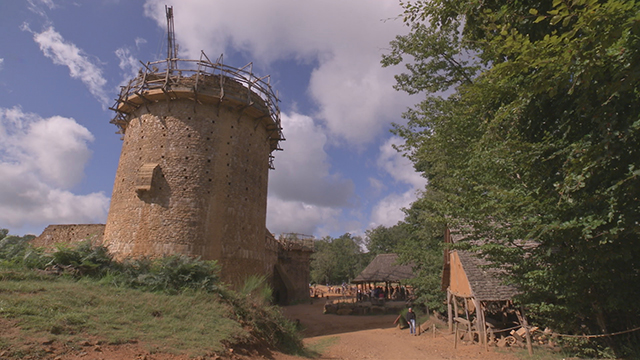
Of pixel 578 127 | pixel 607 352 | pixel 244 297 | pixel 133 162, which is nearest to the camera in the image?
pixel 578 127

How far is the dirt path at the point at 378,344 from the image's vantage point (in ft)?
38.8

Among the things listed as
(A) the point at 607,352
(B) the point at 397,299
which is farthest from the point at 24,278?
(B) the point at 397,299

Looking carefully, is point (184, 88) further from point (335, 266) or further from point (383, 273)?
point (335, 266)

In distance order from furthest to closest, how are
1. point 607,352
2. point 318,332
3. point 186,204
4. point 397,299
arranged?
1. point 397,299
2. point 318,332
3. point 186,204
4. point 607,352

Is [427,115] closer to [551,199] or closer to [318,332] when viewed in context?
Result: [551,199]

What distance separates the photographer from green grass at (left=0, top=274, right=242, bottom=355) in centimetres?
634

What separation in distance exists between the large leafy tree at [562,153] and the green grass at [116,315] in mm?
7034

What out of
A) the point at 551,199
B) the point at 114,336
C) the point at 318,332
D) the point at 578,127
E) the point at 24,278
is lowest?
the point at 318,332

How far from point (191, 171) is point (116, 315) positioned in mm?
8793

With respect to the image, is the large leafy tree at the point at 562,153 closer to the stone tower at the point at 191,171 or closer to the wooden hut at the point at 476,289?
the wooden hut at the point at 476,289

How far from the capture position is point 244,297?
10711mm

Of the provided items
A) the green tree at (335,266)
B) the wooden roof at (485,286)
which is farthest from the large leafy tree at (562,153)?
the green tree at (335,266)

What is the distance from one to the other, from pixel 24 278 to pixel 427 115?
15.4m

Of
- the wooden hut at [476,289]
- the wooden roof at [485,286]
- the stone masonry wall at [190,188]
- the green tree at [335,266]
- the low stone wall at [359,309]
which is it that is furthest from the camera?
the green tree at [335,266]
